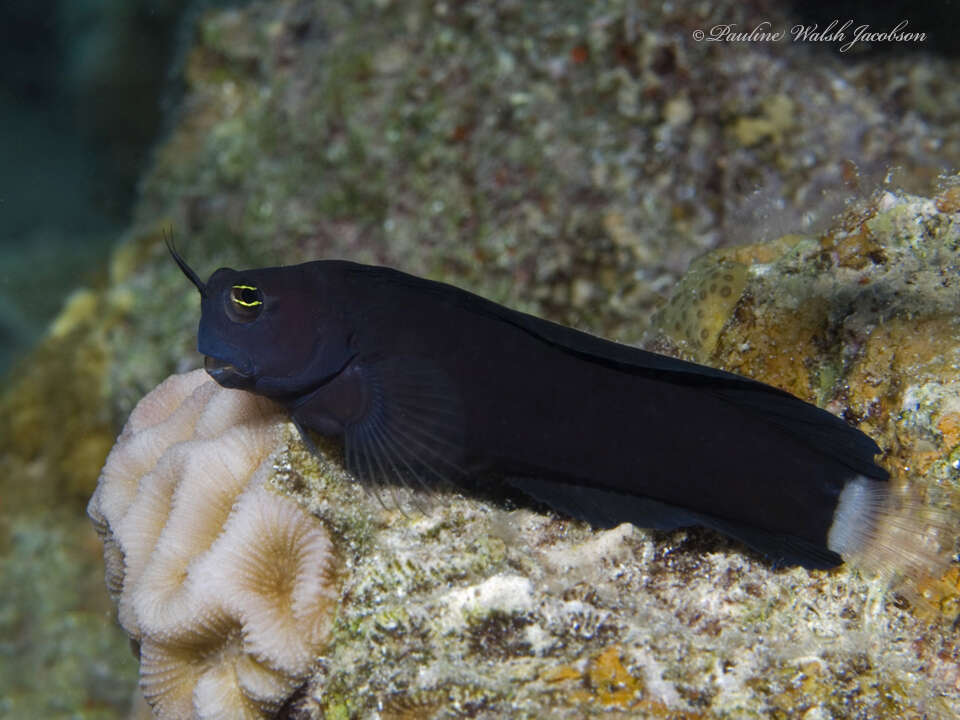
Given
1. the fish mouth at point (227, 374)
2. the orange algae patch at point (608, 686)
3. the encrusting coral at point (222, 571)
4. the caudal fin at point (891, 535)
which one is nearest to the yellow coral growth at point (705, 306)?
the caudal fin at point (891, 535)

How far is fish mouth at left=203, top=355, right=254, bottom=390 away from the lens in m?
2.46

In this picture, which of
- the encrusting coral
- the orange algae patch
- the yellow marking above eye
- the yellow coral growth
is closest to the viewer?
the orange algae patch

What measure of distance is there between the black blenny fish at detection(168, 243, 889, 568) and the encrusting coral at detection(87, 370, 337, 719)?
0.30 m

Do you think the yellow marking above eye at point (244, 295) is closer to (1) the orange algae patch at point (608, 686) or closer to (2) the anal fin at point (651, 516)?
(2) the anal fin at point (651, 516)

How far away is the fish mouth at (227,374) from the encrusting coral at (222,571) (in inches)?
10.8

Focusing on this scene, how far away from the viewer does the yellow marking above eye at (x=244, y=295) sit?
2426 millimetres

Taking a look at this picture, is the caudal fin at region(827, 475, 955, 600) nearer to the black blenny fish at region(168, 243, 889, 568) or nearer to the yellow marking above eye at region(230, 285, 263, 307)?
the black blenny fish at region(168, 243, 889, 568)

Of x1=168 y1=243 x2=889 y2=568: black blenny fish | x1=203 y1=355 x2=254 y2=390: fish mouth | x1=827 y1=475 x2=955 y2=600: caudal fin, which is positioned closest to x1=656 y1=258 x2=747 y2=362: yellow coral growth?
x1=168 y1=243 x2=889 y2=568: black blenny fish

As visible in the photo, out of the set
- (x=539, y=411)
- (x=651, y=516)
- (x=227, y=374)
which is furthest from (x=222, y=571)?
(x=651, y=516)

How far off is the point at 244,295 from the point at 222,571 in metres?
0.96

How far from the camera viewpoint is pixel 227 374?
247 cm

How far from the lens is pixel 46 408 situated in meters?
6.80

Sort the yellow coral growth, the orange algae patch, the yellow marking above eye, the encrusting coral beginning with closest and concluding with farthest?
the orange algae patch
the encrusting coral
the yellow marking above eye
the yellow coral growth

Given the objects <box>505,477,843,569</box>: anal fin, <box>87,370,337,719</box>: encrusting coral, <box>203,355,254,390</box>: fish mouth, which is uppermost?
<box>203,355,254,390</box>: fish mouth
